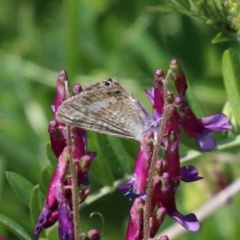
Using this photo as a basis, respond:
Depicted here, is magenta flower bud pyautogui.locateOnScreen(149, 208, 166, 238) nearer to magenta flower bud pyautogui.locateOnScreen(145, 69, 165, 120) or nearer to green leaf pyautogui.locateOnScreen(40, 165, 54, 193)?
magenta flower bud pyautogui.locateOnScreen(145, 69, 165, 120)

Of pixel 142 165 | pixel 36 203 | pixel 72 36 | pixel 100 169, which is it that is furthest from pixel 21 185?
pixel 72 36

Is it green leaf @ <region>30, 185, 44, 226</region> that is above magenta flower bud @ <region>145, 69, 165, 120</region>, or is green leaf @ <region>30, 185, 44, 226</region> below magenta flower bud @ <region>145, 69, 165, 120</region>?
below

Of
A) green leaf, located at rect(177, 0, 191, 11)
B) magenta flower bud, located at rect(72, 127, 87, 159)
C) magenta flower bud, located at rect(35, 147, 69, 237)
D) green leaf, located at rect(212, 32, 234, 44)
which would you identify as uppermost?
green leaf, located at rect(177, 0, 191, 11)

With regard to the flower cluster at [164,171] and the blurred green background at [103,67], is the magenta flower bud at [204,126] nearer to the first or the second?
the flower cluster at [164,171]

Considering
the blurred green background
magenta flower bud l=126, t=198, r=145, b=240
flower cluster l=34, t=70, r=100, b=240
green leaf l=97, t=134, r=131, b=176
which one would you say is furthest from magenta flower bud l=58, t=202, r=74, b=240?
the blurred green background

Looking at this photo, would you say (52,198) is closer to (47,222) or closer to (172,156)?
(47,222)

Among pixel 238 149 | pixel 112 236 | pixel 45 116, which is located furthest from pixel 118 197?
pixel 238 149
